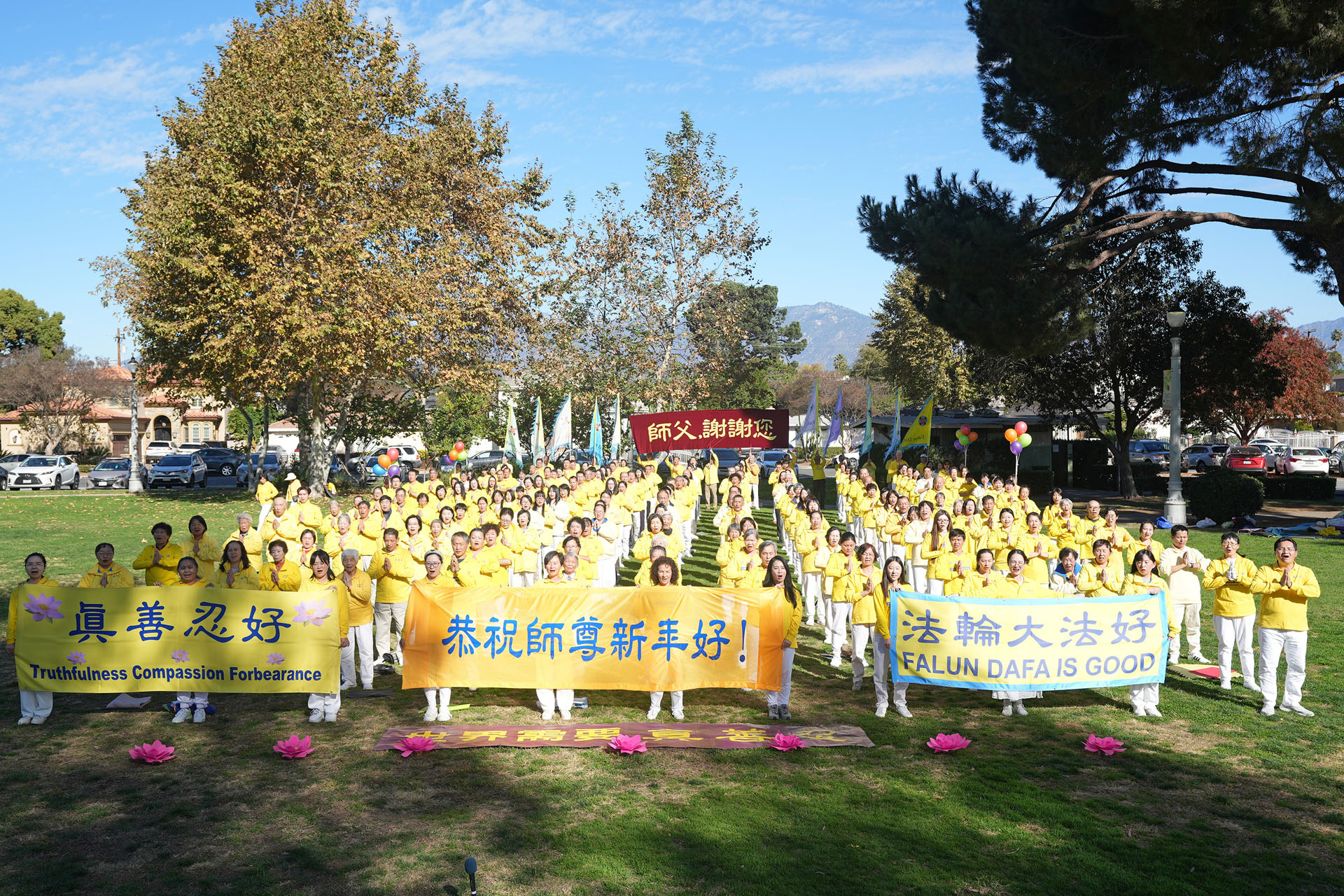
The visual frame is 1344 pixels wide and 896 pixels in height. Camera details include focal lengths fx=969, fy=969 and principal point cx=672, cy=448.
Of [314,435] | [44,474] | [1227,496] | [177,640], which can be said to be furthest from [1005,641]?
[44,474]

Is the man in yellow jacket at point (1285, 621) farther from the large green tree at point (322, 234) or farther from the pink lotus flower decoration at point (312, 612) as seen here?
the large green tree at point (322, 234)

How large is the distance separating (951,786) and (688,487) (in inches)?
490

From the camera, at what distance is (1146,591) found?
10531 millimetres

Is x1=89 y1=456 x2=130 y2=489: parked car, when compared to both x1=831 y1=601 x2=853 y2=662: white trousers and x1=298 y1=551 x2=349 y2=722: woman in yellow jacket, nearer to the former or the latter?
x1=298 y1=551 x2=349 y2=722: woman in yellow jacket

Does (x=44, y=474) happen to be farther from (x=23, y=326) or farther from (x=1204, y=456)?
(x=1204, y=456)

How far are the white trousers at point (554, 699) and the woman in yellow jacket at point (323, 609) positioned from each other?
205 cm

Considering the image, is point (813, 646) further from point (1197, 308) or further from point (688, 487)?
point (1197, 308)

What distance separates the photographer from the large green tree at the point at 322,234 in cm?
2898

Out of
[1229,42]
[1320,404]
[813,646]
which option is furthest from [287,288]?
[1320,404]

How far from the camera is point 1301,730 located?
9.57m

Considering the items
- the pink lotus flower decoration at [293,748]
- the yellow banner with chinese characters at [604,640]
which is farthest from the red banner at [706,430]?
the pink lotus flower decoration at [293,748]

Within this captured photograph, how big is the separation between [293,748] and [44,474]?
40.3 m

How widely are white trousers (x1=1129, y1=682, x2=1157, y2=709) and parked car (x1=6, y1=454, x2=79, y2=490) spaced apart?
4445 cm

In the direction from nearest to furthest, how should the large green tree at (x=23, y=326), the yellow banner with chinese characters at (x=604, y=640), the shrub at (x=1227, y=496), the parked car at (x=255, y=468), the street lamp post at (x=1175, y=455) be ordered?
the yellow banner with chinese characters at (x=604, y=640)
the street lamp post at (x=1175, y=455)
the shrub at (x=1227, y=496)
the parked car at (x=255, y=468)
the large green tree at (x=23, y=326)
